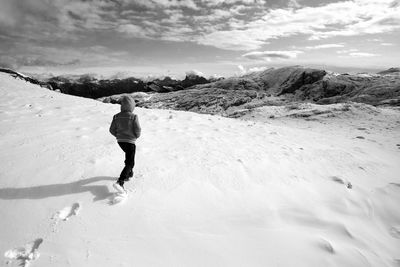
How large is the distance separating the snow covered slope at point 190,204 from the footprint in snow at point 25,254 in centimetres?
2

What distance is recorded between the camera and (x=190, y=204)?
578 centimetres

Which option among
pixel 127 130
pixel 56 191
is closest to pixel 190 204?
pixel 127 130

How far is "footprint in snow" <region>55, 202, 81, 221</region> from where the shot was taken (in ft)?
16.5

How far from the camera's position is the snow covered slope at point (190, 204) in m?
4.43

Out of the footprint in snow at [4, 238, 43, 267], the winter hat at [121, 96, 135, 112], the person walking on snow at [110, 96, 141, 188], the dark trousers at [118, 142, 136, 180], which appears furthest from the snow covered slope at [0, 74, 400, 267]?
the winter hat at [121, 96, 135, 112]

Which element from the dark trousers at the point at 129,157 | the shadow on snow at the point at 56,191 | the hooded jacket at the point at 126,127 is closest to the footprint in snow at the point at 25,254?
the shadow on snow at the point at 56,191

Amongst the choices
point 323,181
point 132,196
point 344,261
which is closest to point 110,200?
point 132,196

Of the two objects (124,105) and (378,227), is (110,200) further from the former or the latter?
(378,227)

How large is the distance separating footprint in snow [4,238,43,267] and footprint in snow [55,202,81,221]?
2.35ft

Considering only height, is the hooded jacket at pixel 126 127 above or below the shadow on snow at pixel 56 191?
above

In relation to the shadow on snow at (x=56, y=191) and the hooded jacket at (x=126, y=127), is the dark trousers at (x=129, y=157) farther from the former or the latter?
the shadow on snow at (x=56, y=191)

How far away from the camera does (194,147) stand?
9195 millimetres

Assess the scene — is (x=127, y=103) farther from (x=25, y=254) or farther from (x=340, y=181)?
(x=340, y=181)

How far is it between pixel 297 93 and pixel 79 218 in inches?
7401
